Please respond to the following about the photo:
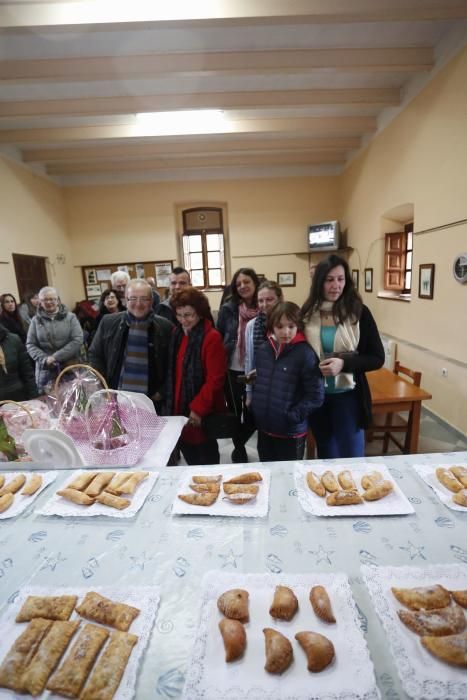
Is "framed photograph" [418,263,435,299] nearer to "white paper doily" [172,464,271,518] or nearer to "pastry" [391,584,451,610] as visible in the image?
"white paper doily" [172,464,271,518]

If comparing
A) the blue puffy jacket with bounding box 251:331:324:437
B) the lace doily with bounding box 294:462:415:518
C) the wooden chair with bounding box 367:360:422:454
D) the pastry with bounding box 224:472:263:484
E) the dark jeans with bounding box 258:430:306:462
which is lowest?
the wooden chair with bounding box 367:360:422:454

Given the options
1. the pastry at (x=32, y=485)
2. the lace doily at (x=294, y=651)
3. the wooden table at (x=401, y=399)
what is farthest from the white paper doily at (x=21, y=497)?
the wooden table at (x=401, y=399)

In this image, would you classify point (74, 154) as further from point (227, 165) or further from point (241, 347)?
point (241, 347)

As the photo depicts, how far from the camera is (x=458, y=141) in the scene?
318 centimetres

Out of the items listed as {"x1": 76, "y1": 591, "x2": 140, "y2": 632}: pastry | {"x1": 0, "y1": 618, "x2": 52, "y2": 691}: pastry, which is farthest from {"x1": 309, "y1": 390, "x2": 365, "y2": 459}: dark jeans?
{"x1": 0, "y1": 618, "x2": 52, "y2": 691}: pastry

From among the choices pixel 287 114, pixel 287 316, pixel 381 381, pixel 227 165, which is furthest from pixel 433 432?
pixel 227 165

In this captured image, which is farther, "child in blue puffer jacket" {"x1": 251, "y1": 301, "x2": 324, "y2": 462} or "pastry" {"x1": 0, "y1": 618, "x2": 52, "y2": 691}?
"child in blue puffer jacket" {"x1": 251, "y1": 301, "x2": 324, "y2": 462}

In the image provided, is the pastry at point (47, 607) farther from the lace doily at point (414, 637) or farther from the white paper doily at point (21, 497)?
the lace doily at point (414, 637)

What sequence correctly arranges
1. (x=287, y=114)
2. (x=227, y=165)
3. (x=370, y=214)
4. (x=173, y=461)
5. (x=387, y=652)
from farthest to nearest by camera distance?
(x=227, y=165)
(x=370, y=214)
(x=287, y=114)
(x=173, y=461)
(x=387, y=652)

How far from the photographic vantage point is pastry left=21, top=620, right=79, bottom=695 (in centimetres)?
63

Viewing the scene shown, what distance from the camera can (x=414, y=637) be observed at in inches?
26.8

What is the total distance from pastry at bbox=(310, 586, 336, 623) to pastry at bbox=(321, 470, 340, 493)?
369 mm

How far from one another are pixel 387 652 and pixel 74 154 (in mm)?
6691

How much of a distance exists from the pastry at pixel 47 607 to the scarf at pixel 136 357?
4.21 feet
